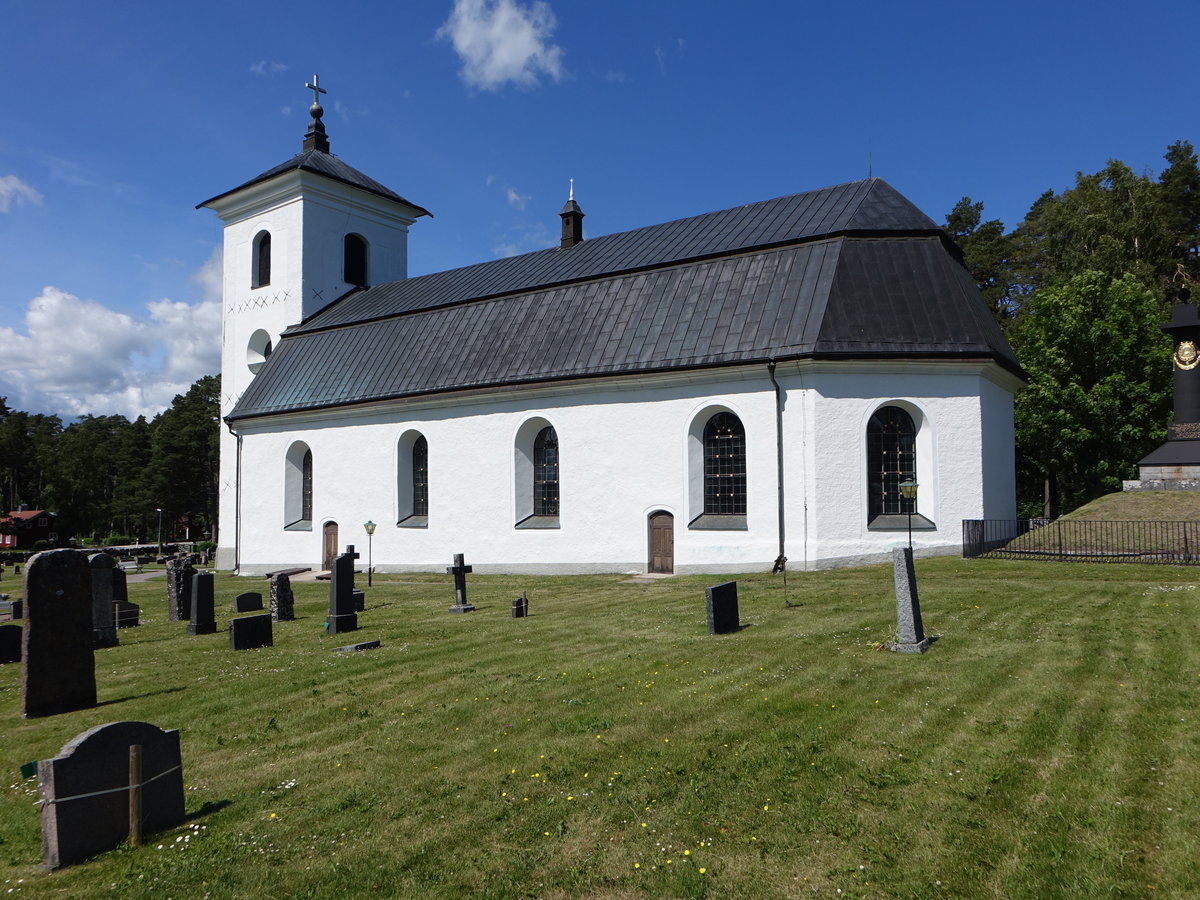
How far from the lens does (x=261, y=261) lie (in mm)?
34906

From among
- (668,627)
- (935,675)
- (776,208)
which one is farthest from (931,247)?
(935,675)

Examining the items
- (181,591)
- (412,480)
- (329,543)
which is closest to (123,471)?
(329,543)

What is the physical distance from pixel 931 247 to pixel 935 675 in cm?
1635

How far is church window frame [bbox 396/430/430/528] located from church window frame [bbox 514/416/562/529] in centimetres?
380

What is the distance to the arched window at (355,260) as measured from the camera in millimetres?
35219

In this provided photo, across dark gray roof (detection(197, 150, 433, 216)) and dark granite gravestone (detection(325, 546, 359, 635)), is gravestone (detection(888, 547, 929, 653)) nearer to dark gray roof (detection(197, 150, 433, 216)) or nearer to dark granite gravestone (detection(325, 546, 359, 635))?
dark granite gravestone (detection(325, 546, 359, 635))

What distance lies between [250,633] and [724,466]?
12694 millimetres

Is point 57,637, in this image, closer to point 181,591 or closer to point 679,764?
point 679,764

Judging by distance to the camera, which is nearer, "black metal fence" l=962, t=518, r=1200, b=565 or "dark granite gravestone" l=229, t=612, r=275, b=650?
"dark granite gravestone" l=229, t=612, r=275, b=650

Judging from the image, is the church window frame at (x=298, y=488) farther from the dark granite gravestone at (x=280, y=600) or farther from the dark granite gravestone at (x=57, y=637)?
the dark granite gravestone at (x=57, y=637)

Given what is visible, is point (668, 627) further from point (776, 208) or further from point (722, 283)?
point (776, 208)

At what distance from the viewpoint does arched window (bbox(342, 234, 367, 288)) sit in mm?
35219

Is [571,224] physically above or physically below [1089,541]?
above

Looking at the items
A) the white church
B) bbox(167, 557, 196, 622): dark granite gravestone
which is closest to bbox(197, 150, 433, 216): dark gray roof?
the white church
